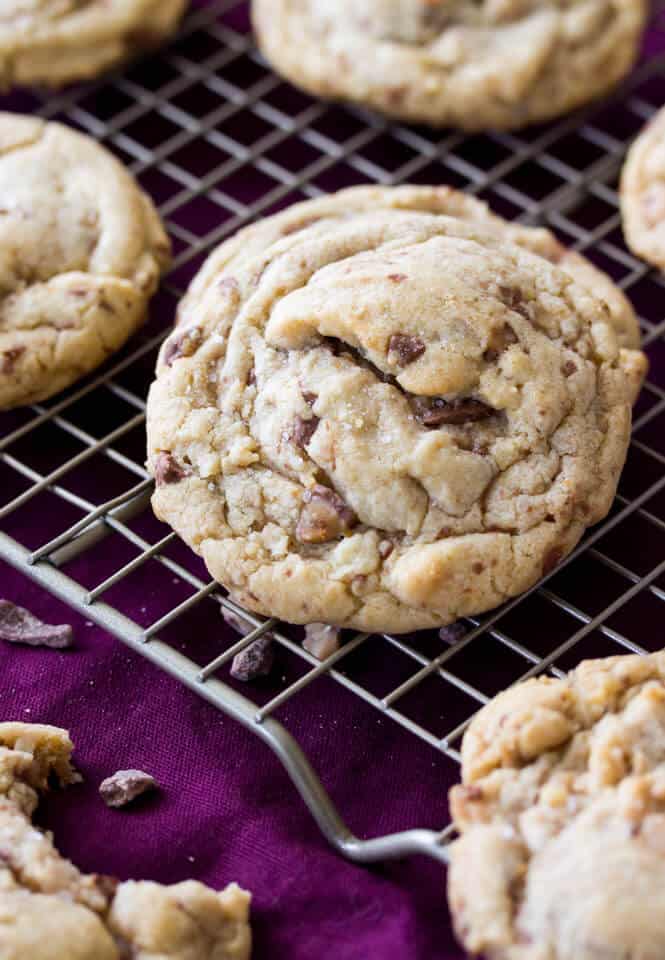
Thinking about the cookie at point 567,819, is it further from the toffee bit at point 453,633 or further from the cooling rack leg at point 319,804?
the toffee bit at point 453,633

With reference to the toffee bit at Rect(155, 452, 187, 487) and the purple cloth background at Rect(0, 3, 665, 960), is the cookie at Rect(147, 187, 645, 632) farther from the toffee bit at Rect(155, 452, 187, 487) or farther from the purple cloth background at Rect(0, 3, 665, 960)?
the purple cloth background at Rect(0, 3, 665, 960)

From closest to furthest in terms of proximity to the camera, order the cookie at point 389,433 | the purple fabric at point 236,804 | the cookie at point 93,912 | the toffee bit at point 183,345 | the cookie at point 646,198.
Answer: the cookie at point 93,912 < the purple fabric at point 236,804 < the cookie at point 389,433 < the toffee bit at point 183,345 < the cookie at point 646,198

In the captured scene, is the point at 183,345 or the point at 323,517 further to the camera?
the point at 183,345

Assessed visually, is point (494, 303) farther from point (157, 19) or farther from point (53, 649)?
point (157, 19)

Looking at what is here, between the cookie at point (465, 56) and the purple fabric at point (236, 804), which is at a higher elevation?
the cookie at point (465, 56)

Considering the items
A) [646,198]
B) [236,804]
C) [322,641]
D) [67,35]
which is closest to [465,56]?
[646,198]

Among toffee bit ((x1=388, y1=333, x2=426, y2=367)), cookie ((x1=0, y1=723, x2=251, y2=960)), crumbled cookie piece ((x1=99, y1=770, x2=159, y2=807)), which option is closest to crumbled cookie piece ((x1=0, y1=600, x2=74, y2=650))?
crumbled cookie piece ((x1=99, y1=770, x2=159, y2=807))

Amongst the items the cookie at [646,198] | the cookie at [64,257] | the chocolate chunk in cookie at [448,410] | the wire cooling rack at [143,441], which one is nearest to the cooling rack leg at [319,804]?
the wire cooling rack at [143,441]

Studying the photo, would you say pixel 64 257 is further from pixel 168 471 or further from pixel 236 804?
pixel 236 804
